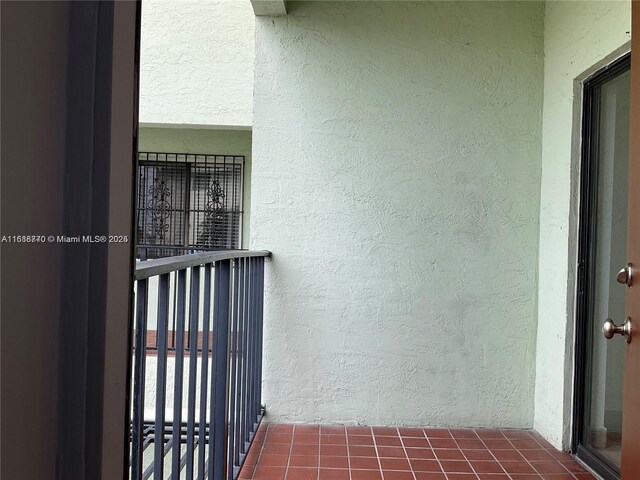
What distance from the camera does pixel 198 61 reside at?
4.17 metres

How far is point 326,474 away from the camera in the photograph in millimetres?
2324

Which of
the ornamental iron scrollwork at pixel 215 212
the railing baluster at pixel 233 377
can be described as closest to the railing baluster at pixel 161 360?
the railing baluster at pixel 233 377

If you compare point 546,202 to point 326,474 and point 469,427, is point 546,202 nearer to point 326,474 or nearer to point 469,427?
point 469,427

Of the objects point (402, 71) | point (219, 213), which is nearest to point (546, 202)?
Result: point (402, 71)

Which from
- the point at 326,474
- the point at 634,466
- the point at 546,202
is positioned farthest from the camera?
the point at 546,202

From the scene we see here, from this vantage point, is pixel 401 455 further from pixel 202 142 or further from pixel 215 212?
pixel 202 142

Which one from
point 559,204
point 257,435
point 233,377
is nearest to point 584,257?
point 559,204

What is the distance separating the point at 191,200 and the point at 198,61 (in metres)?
1.77

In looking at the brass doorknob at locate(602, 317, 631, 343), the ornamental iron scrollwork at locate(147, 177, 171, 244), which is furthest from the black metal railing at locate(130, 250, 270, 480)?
the ornamental iron scrollwork at locate(147, 177, 171, 244)

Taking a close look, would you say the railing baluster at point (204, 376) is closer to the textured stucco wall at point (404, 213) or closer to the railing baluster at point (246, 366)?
the railing baluster at point (246, 366)

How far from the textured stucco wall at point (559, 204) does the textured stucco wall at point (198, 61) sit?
237cm

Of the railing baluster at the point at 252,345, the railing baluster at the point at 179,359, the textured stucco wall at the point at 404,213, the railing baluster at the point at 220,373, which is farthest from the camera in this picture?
the textured stucco wall at the point at 404,213

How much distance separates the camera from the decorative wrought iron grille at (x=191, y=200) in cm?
548

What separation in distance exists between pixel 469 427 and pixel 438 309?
2.32 ft
